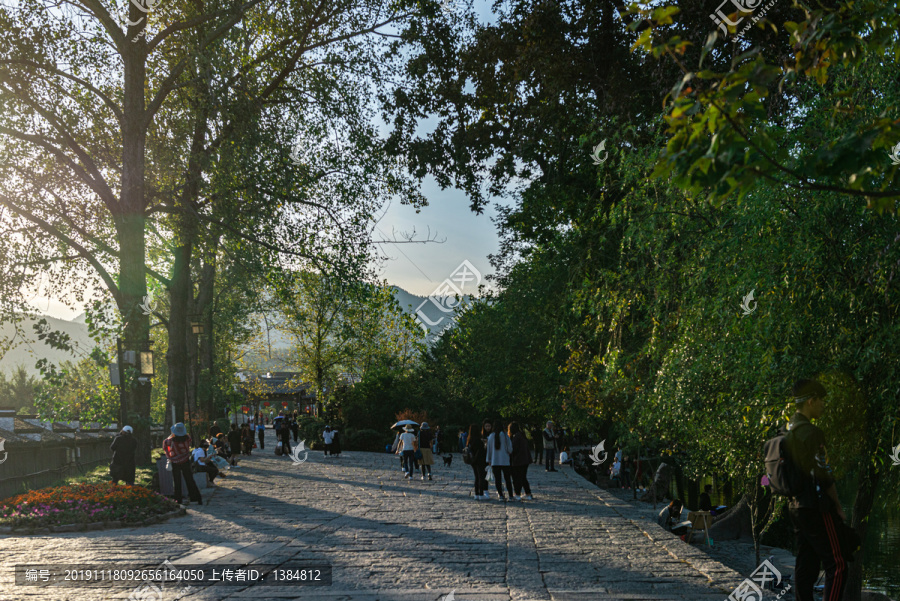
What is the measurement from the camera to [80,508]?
12.8m

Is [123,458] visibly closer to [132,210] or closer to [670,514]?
[132,210]

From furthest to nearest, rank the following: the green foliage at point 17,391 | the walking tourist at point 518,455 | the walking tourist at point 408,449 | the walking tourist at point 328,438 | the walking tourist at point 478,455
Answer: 1. the green foliage at point 17,391
2. the walking tourist at point 328,438
3. the walking tourist at point 408,449
4. the walking tourist at point 478,455
5. the walking tourist at point 518,455

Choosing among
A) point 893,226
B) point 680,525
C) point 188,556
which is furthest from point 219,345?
point 893,226

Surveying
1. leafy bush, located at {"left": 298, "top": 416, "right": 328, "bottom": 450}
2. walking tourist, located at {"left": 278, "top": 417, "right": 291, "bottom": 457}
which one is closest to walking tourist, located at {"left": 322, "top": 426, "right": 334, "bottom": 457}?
walking tourist, located at {"left": 278, "top": 417, "right": 291, "bottom": 457}

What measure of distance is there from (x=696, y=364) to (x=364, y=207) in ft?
38.9

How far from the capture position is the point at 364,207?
64.2 feet

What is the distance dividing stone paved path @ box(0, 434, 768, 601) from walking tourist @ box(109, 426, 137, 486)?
1858 mm

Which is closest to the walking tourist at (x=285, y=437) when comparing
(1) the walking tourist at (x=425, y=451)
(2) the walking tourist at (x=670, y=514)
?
(1) the walking tourist at (x=425, y=451)

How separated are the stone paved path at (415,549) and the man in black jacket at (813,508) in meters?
1.36

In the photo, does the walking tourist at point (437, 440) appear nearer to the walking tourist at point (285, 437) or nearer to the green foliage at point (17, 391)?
the walking tourist at point (285, 437)

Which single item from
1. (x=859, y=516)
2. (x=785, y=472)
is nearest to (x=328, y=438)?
(x=859, y=516)

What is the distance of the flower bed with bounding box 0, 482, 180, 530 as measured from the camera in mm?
12341

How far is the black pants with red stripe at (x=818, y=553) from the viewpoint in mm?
5258

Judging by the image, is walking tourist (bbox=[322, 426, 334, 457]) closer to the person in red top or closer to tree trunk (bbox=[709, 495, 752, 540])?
the person in red top
